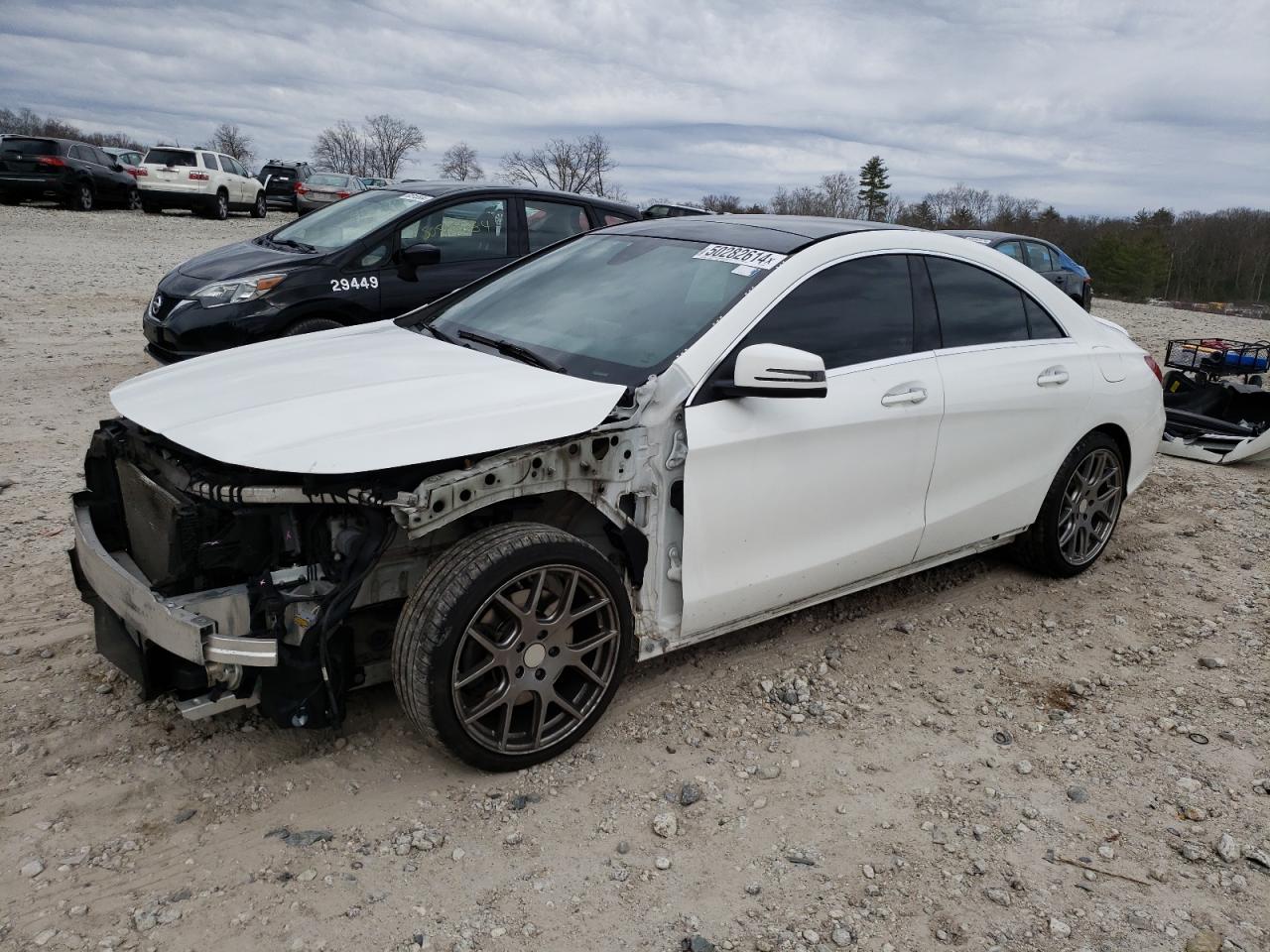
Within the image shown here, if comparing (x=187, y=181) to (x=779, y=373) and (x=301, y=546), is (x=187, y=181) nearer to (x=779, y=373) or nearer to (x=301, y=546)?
A: (x=301, y=546)

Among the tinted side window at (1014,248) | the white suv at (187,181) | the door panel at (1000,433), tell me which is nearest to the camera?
the door panel at (1000,433)

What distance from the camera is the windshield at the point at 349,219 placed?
7.26 m

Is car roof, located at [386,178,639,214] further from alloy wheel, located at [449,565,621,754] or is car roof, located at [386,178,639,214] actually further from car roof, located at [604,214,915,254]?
alloy wheel, located at [449,565,621,754]

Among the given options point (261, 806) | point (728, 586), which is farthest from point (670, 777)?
point (261, 806)

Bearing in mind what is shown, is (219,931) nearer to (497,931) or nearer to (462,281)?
(497,931)

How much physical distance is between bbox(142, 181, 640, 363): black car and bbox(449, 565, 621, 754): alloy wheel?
4.10 meters

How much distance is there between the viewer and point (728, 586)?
337cm

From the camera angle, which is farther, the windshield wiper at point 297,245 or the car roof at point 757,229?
the windshield wiper at point 297,245

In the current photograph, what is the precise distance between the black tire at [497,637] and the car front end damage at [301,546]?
0.13 meters

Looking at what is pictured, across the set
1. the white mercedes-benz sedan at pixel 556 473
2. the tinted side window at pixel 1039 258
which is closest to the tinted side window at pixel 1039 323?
the white mercedes-benz sedan at pixel 556 473

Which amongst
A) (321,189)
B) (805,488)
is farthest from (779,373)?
(321,189)

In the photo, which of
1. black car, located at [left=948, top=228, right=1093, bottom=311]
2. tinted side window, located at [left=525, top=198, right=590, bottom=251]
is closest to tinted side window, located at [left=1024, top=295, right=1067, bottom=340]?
tinted side window, located at [left=525, top=198, right=590, bottom=251]

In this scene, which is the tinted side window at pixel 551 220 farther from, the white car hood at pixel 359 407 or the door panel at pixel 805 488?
the door panel at pixel 805 488

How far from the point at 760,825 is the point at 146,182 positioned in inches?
1004
